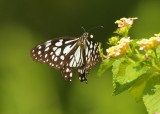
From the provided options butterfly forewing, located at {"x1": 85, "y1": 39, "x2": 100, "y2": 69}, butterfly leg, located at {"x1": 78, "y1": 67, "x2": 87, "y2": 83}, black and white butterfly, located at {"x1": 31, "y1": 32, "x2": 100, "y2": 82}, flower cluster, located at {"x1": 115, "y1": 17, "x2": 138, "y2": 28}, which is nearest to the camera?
flower cluster, located at {"x1": 115, "y1": 17, "x2": 138, "y2": 28}

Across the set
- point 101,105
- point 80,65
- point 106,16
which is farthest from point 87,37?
point 106,16

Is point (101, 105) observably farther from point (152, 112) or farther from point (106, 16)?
point (152, 112)

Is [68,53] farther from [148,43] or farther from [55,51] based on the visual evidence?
[148,43]

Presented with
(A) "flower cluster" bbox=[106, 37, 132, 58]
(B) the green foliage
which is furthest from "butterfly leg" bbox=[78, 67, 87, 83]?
(A) "flower cluster" bbox=[106, 37, 132, 58]

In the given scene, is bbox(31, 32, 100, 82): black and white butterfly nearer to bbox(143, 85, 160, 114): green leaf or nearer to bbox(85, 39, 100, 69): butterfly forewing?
bbox(85, 39, 100, 69): butterfly forewing

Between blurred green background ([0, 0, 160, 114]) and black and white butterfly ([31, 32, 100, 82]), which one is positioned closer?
black and white butterfly ([31, 32, 100, 82])
